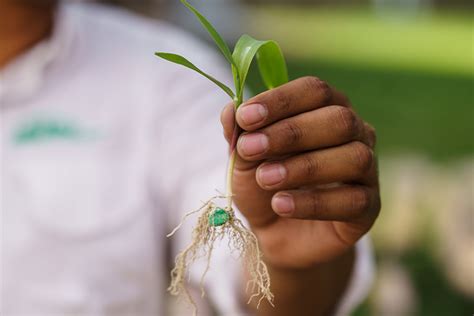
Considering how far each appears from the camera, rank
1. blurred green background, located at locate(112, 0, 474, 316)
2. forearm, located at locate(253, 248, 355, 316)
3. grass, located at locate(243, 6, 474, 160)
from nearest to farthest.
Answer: forearm, located at locate(253, 248, 355, 316), blurred green background, located at locate(112, 0, 474, 316), grass, located at locate(243, 6, 474, 160)

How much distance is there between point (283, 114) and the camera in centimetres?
77

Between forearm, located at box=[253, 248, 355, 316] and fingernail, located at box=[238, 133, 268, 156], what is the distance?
1.10 feet

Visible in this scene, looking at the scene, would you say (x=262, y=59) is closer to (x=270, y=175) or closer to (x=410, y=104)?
(x=270, y=175)

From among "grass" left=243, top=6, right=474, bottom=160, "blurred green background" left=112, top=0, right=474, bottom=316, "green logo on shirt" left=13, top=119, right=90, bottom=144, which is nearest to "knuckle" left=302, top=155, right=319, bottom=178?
"green logo on shirt" left=13, top=119, right=90, bottom=144

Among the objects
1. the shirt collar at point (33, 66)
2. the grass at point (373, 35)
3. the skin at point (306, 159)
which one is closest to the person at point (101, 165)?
the shirt collar at point (33, 66)

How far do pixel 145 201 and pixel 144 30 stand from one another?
337mm

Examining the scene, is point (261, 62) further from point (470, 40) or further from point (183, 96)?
point (470, 40)

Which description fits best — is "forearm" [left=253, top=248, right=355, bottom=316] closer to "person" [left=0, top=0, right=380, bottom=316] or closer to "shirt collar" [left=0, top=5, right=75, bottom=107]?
"person" [left=0, top=0, right=380, bottom=316]

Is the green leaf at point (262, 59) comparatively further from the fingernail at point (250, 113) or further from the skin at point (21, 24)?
the skin at point (21, 24)

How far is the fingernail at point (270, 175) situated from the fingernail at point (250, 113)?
53 mm

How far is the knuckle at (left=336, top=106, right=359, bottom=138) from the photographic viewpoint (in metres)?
0.79

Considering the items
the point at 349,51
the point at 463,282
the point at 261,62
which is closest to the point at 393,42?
the point at 349,51

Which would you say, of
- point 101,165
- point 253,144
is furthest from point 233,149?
point 101,165

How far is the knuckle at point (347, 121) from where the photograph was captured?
0.79 m
